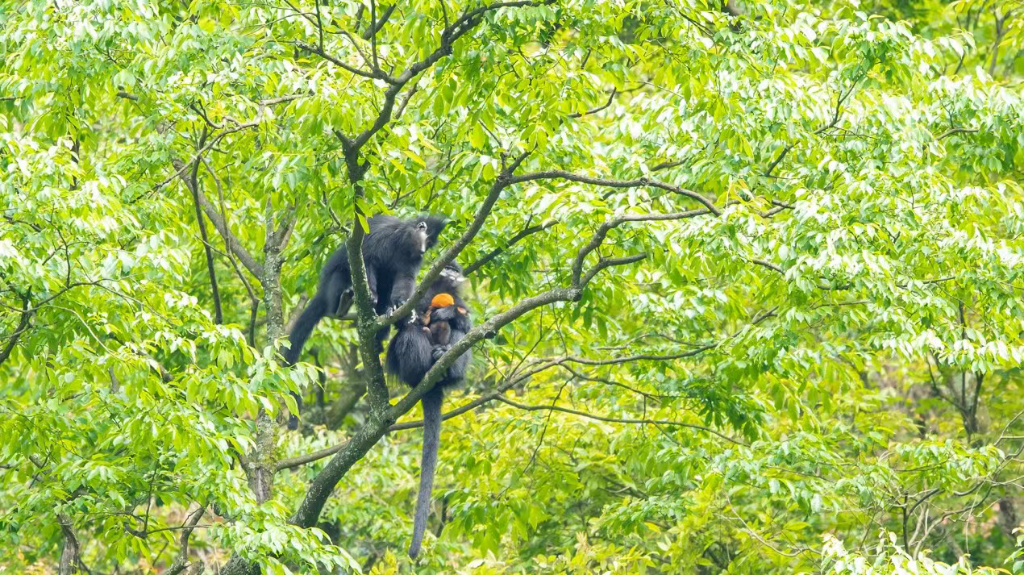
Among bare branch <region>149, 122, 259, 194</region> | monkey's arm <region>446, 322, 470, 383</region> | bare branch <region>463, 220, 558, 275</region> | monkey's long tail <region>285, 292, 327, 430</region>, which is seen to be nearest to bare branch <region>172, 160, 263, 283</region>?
monkey's long tail <region>285, 292, 327, 430</region>

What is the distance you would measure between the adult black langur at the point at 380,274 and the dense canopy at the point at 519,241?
0.20 m

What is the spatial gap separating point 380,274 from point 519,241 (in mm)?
1131

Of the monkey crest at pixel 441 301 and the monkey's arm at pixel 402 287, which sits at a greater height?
the monkey's arm at pixel 402 287

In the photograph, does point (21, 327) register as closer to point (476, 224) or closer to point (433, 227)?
point (476, 224)

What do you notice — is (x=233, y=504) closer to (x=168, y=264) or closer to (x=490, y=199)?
(x=168, y=264)

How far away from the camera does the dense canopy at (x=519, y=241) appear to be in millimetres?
4918

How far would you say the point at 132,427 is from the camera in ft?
16.5

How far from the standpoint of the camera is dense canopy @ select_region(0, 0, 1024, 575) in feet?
16.1

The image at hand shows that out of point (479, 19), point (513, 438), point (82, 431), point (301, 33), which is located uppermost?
point (301, 33)

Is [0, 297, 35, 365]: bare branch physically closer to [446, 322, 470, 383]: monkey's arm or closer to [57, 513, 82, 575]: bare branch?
[57, 513, 82, 575]: bare branch

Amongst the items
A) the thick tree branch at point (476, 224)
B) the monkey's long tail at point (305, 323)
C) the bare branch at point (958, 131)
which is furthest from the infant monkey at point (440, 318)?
the bare branch at point (958, 131)

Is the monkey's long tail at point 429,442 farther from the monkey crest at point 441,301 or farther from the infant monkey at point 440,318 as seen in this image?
the monkey crest at point 441,301

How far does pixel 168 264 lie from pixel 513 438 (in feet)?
10.4

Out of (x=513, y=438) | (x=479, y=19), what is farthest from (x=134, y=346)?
(x=513, y=438)
